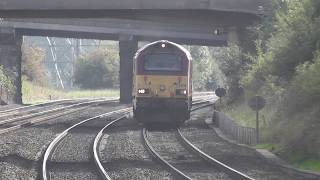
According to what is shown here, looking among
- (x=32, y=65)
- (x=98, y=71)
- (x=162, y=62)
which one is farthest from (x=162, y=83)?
(x=98, y=71)

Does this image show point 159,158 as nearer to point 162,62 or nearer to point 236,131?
point 236,131

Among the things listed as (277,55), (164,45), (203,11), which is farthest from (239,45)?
(277,55)

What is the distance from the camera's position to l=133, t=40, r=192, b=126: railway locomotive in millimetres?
27625

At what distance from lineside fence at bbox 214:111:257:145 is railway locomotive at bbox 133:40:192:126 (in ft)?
5.46

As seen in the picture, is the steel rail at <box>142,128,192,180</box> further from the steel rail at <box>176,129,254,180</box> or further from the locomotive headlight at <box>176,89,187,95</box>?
the locomotive headlight at <box>176,89,187,95</box>

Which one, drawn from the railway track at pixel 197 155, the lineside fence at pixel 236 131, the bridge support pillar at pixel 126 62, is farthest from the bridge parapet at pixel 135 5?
the bridge support pillar at pixel 126 62

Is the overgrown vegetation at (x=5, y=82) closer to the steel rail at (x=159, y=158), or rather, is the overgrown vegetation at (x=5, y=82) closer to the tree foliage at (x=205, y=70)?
the steel rail at (x=159, y=158)

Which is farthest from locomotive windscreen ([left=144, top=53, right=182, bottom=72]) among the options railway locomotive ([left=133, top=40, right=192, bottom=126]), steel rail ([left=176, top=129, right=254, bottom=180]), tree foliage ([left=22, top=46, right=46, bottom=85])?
tree foliage ([left=22, top=46, right=46, bottom=85])

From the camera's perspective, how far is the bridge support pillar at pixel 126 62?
55.4m

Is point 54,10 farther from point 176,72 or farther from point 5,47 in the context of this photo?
point 5,47

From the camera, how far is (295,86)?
802 inches

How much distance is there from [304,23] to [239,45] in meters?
15.4

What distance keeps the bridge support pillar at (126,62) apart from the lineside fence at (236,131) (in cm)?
2644

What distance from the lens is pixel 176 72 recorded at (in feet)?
91.1
